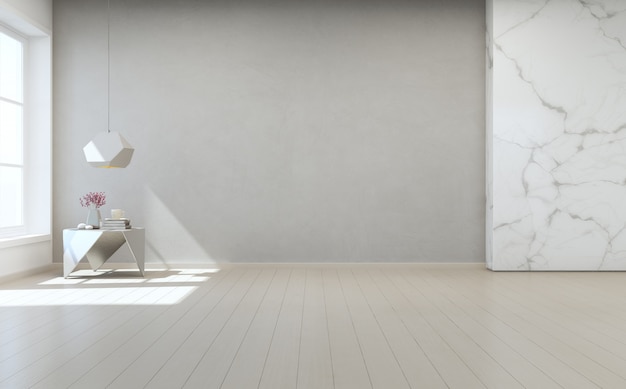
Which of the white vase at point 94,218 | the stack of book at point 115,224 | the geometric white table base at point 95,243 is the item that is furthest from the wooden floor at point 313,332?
the white vase at point 94,218

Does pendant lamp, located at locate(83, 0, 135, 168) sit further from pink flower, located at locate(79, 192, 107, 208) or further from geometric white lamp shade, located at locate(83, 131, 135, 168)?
pink flower, located at locate(79, 192, 107, 208)

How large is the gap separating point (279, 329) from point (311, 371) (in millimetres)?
926

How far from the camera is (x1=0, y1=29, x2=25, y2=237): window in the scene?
6238mm

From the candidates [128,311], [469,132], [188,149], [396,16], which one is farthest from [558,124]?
[128,311]

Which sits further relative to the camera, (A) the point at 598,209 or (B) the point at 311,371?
(A) the point at 598,209

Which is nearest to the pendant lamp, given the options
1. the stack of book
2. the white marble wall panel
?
the stack of book

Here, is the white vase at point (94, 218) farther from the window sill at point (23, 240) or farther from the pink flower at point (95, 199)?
the window sill at point (23, 240)

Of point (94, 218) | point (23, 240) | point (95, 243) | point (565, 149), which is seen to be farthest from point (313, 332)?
point (565, 149)

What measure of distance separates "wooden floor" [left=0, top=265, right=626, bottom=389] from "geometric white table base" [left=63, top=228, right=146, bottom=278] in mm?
249

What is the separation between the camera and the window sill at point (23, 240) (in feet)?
19.3

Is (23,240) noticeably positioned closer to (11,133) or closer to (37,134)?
(11,133)

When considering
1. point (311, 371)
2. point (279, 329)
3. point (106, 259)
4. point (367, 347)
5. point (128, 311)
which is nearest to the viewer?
point (311, 371)

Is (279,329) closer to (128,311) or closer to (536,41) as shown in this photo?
(128,311)

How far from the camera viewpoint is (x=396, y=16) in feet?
22.5
